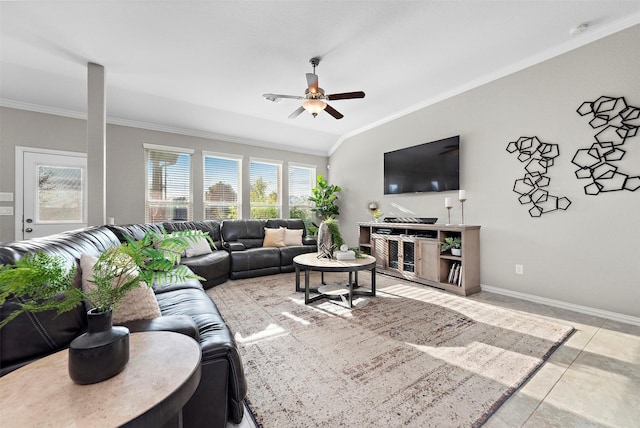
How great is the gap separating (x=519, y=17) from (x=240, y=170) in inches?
195

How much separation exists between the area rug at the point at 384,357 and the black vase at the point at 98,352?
858mm

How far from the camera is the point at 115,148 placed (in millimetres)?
4477

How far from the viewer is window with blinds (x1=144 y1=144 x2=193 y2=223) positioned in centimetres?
481

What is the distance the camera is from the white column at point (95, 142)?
320 cm

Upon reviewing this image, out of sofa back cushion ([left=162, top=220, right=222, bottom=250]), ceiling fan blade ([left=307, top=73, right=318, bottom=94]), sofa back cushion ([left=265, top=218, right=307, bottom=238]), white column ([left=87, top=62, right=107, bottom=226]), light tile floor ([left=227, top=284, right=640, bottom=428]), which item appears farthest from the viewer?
sofa back cushion ([left=265, top=218, right=307, bottom=238])

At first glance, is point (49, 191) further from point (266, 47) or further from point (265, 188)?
point (266, 47)

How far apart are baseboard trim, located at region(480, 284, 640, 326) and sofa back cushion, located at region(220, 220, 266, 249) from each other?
3.67 metres

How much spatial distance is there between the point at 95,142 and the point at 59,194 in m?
1.58

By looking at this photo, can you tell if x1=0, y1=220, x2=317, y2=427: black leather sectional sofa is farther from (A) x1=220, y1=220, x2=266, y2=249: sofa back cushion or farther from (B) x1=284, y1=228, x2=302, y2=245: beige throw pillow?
(B) x1=284, y1=228, x2=302, y2=245: beige throw pillow

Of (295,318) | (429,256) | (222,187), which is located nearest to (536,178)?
(429,256)

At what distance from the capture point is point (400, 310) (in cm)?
277

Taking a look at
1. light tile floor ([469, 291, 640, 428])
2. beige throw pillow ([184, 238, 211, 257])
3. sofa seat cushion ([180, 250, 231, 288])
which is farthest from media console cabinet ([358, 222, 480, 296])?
beige throw pillow ([184, 238, 211, 257])

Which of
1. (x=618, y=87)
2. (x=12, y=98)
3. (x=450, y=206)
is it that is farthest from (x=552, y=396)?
(x=12, y=98)

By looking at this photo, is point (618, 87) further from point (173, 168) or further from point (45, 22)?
point (173, 168)
